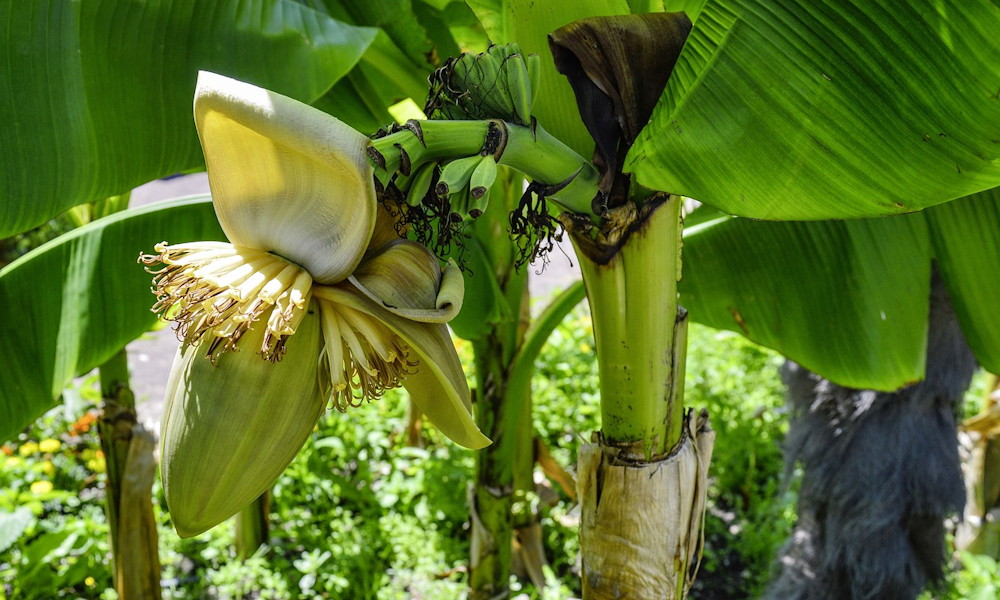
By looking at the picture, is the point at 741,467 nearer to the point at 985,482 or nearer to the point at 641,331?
the point at 985,482

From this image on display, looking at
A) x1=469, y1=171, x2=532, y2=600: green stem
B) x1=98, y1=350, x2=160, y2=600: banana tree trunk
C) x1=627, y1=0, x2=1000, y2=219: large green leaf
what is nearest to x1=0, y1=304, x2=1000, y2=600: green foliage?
x1=469, y1=171, x2=532, y2=600: green stem

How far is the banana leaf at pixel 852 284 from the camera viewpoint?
93 cm

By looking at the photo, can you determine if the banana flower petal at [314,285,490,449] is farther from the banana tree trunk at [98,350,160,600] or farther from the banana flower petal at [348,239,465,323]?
the banana tree trunk at [98,350,160,600]

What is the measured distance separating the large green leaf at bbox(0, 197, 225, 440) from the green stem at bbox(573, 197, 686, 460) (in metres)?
0.67

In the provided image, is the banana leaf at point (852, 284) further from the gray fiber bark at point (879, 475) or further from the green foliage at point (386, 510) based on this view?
the green foliage at point (386, 510)

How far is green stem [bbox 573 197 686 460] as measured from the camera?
64 centimetres

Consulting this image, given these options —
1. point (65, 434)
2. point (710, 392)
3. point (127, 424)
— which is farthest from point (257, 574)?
point (710, 392)

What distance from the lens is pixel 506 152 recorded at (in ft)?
1.66

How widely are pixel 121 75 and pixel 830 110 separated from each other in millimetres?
762

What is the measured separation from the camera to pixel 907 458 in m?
1.55

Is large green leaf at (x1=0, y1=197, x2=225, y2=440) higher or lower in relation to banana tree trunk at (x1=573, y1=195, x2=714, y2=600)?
higher

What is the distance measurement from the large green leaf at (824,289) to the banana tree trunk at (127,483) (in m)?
1.03

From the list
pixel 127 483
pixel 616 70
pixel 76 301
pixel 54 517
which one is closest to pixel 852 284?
pixel 616 70

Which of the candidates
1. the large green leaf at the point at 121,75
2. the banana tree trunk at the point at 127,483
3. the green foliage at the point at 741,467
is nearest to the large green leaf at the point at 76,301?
the large green leaf at the point at 121,75
